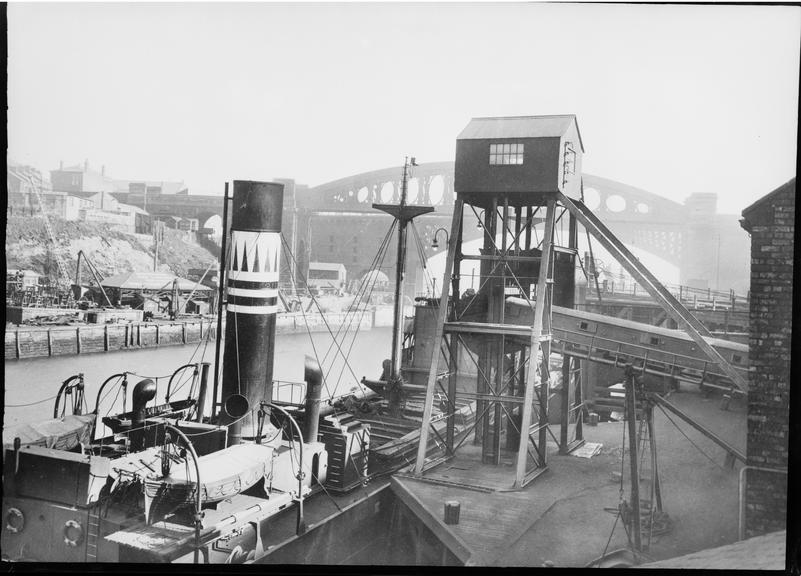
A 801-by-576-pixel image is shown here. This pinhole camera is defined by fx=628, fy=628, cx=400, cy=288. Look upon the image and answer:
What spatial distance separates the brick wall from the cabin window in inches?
144

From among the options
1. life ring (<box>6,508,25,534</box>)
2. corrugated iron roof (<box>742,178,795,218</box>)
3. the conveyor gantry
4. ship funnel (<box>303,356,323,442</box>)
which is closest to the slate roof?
the conveyor gantry

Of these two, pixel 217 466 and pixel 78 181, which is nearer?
pixel 217 466

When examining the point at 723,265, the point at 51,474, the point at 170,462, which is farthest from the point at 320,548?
the point at 723,265

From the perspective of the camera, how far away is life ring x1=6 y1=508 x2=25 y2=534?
289 inches

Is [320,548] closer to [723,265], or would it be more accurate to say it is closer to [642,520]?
[642,520]

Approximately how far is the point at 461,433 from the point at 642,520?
5.52m

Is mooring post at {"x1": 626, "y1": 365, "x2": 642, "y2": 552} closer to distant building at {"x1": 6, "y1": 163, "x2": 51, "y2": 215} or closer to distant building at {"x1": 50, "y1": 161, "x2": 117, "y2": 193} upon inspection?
distant building at {"x1": 6, "y1": 163, "x2": 51, "y2": 215}

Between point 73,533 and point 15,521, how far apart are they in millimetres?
885

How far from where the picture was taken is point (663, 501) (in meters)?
9.16

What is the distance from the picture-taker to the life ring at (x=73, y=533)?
7051mm

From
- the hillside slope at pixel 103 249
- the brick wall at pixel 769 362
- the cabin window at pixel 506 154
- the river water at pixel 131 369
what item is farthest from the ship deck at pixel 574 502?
the hillside slope at pixel 103 249

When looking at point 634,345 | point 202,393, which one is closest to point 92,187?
point 202,393

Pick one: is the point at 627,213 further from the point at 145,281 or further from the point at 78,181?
the point at 145,281

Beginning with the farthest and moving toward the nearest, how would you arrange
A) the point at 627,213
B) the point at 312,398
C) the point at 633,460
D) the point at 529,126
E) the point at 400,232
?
the point at 627,213 → the point at 400,232 → the point at 529,126 → the point at 312,398 → the point at 633,460
